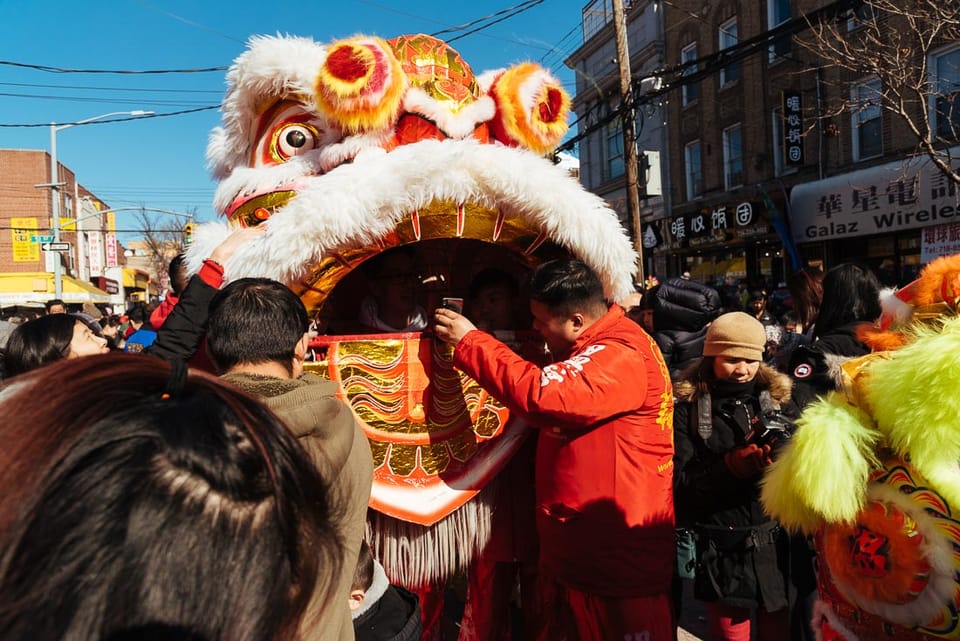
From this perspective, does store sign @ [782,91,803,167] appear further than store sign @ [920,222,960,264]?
Yes

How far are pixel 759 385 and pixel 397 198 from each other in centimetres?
165

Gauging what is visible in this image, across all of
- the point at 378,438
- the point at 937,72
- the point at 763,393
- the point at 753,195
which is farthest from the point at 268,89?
the point at 753,195

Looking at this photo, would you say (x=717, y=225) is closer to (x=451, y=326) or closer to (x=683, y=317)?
(x=683, y=317)

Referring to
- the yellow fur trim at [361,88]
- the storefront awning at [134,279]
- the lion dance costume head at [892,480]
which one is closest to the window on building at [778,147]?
the yellow fur trim at [361,88]

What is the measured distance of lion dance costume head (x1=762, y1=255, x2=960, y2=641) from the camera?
125 centimetres

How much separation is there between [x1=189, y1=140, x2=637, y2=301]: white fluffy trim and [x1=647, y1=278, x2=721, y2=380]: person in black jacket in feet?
8.49

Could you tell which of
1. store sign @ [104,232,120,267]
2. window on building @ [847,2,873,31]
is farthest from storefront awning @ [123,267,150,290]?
window on building @ [847,2,873,31]

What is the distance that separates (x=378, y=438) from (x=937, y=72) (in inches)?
524

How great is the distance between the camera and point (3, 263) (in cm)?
3122

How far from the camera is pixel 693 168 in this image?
1767 centimetres

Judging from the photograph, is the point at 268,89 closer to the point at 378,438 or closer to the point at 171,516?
the point at 378,438

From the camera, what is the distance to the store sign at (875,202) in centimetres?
1046

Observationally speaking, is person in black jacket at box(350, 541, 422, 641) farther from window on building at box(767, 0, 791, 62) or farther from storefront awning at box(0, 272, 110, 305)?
storefront awning at box(0, 272, 110, 305)

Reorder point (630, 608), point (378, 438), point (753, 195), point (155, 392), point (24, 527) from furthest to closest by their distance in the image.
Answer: point (753, 195) < point (378, 438) < point (630, 608) < point (155, 392) < point (24, 527)
